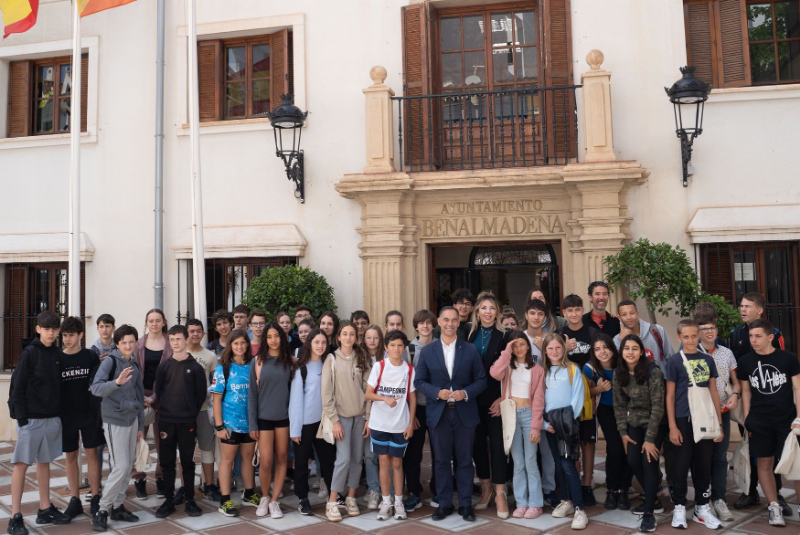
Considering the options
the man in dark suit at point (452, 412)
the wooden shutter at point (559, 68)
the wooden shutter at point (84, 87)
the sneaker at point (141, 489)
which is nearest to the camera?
the man in dark suit at point (452, 412)

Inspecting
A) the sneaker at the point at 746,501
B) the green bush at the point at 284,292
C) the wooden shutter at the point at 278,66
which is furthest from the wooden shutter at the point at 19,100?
the sneaker at the point at 746,501

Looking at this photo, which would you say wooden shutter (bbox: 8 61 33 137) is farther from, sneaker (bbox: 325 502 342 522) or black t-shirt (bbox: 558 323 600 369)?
black t-shirt (bbox: 558 323 600 369)

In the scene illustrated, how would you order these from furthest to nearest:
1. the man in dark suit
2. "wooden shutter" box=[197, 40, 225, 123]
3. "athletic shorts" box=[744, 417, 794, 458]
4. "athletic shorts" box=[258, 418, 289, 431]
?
"wooden shutter" box=[197, 40, 225, 123] < "athletic shorts" box=[258, 418, 289, 431] < the man in dark suit < "athletic shorts" box=[744, 417, 794, 458]

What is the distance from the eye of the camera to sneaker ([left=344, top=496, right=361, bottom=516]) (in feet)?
19.3

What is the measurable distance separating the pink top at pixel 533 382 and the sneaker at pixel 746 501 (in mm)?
1894

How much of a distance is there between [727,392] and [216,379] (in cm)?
433

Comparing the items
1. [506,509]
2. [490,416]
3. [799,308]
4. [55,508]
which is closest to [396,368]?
[490,416]

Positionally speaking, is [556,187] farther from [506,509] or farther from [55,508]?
[55,508]

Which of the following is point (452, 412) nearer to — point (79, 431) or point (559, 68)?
point (79, 431)

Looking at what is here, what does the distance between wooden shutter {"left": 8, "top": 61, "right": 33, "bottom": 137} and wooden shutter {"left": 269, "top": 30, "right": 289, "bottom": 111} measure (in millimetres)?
3935

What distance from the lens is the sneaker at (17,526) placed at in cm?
556

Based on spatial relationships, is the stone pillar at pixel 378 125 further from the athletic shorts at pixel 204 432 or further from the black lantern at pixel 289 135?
the athletic shorts at pixel 204 432

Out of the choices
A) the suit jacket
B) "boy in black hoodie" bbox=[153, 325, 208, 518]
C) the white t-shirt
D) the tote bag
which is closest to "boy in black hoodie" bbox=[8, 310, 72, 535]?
"boy in black hoodie" bbox=[153, 325, 208, 518]

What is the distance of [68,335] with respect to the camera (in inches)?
230
